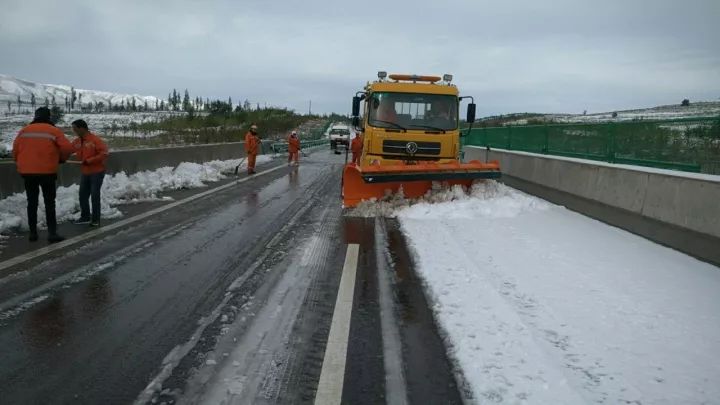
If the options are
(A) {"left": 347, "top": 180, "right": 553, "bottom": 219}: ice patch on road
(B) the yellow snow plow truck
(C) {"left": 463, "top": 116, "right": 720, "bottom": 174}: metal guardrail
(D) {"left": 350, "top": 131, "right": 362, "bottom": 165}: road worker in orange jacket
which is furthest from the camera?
(D) {"left": 350, "top": 131, "right": 362, "bottom": 165}: road worker in orange jacket

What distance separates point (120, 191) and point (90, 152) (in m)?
2.80

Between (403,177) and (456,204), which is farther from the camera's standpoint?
(456,204)

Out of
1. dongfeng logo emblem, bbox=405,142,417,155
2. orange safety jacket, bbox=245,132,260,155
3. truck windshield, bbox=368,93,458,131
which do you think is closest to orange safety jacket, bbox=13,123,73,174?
truck windshield, bbox=368,93,458,131

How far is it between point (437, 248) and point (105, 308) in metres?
4.14

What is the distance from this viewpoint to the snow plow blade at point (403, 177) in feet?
32.2

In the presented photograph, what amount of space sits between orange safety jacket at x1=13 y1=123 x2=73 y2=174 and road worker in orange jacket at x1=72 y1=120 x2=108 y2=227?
1183 millimetres

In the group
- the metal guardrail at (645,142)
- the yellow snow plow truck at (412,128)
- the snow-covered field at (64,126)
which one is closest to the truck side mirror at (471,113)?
the yellow snow plow truck at (412,128)

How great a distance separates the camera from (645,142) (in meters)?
8.46

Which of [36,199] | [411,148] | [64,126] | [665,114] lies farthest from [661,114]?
[64,126]

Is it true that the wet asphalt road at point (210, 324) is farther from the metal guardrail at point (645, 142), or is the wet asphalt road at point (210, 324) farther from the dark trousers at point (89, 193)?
the metal guardrail at point (645, 142)

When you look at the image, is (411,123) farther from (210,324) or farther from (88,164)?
(210,324)

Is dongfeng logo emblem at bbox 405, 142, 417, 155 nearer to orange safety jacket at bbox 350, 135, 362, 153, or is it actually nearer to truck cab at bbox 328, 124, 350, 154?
orange safety jacket at bbox 350, 135, 362, 153

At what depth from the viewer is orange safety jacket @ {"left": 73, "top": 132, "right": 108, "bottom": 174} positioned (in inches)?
339

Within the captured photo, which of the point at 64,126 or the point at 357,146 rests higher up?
the point at 64,126
